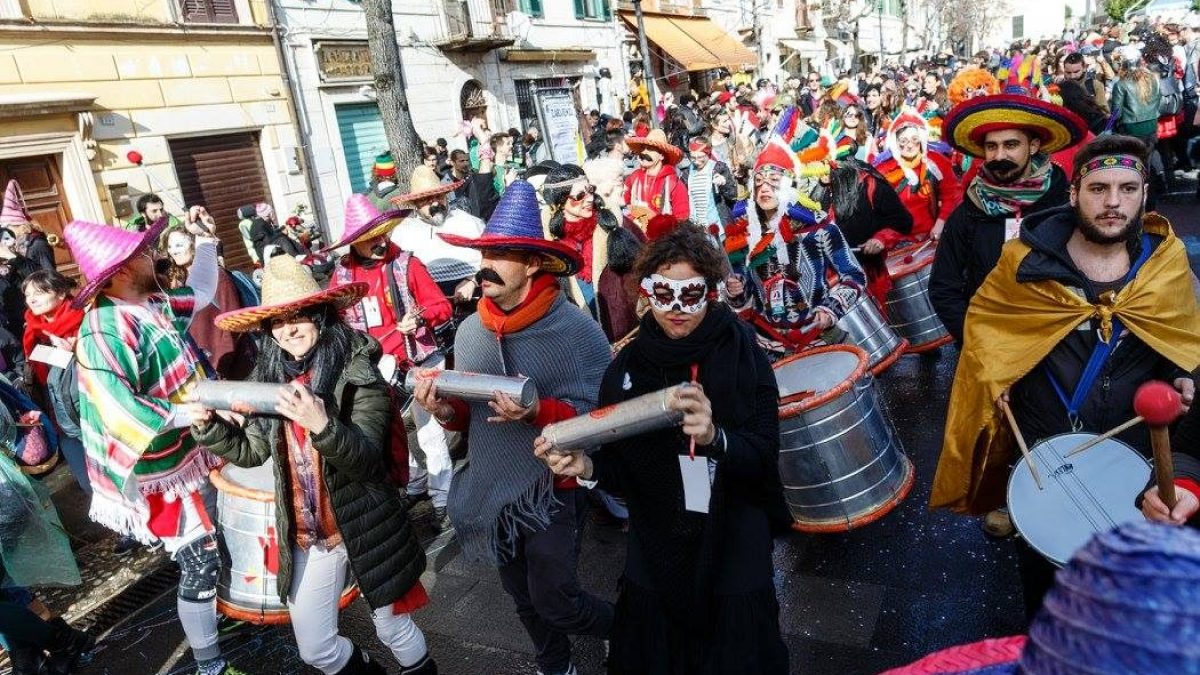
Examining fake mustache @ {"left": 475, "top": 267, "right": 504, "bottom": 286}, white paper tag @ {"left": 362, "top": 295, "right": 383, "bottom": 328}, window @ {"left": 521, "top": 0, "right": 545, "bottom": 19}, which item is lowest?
white paper tag @ {"left": 362, "top": 295, "right": 383, "bottom": 328}

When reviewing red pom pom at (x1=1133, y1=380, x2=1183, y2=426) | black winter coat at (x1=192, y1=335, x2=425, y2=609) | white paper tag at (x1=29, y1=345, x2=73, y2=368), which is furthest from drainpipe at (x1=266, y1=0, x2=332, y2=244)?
red pom pom at (x1=1133, y1=380, x2=1183, y2=426)

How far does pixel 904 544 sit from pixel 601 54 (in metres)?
23.2

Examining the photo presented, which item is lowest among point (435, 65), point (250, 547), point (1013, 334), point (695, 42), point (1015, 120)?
point (250, 547)

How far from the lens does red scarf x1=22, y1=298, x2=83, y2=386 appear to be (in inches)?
179

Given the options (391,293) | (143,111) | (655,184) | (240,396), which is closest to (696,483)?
(240,396)

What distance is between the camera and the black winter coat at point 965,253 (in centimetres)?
362

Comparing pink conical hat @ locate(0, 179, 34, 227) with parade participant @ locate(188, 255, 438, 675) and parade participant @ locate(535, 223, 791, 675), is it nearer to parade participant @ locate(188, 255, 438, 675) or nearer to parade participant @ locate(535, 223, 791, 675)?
parade participant @ locate(188, 255, 438, 675)

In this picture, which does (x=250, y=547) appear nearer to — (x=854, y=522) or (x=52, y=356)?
(x=52, y=356)

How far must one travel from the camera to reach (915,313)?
5.68 metres

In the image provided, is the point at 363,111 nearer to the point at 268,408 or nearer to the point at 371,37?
the point at 371,37

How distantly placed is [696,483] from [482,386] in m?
0.78

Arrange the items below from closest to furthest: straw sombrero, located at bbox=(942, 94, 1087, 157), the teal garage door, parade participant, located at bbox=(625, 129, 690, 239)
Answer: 1. straw sombrero, located at bbox=(942, 94, 1087, 157)
2. parade participant, located at bbox=(625, 129, 690, 239)
3. the teal garage door

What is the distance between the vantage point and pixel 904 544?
4008 millimetres

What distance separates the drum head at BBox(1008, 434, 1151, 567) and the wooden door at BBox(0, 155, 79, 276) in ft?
42.0
